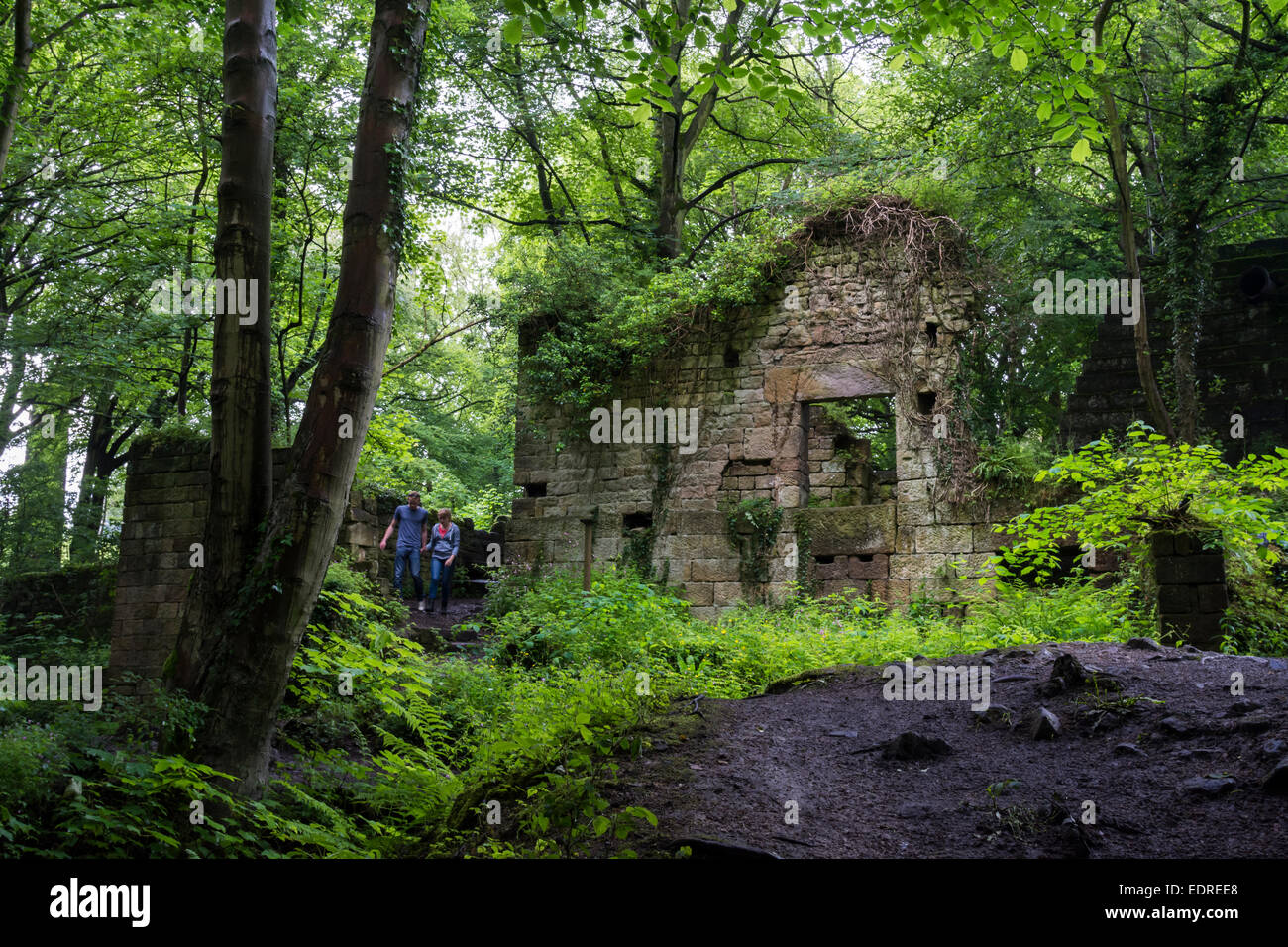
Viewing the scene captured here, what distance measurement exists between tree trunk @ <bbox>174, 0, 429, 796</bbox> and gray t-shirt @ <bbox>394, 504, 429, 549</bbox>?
7.40 metres

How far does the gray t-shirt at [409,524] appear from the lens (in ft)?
42.2

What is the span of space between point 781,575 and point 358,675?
6360 millimetres

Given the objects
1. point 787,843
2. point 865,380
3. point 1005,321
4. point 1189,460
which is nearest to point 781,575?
point 865,380

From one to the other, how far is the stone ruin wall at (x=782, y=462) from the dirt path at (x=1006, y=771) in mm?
4846

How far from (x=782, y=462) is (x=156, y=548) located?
7.81m

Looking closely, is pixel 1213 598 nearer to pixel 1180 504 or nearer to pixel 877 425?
pixel 1180 504

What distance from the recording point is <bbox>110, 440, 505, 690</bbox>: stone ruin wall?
1016 cm

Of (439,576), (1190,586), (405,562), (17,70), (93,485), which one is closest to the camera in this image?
(1190,586)

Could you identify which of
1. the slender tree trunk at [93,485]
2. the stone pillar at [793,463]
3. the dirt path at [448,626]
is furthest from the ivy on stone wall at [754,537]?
the slender tree trunk at [93,485]

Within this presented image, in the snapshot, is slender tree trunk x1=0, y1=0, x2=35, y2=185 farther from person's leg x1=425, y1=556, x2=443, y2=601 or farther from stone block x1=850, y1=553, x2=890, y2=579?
stone block x1=850, y1=553, x2=890, y2=579

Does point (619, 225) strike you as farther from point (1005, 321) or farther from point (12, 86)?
point (12, 86)

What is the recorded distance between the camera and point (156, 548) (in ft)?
34.1

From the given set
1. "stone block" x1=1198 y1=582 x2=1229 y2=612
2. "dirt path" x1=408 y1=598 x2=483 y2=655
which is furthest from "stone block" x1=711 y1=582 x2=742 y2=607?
"stone block" x1=1198 y1=582 x2=1229 y2=612

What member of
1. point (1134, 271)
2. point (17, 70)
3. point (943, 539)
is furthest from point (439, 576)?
point (1134, 271)
